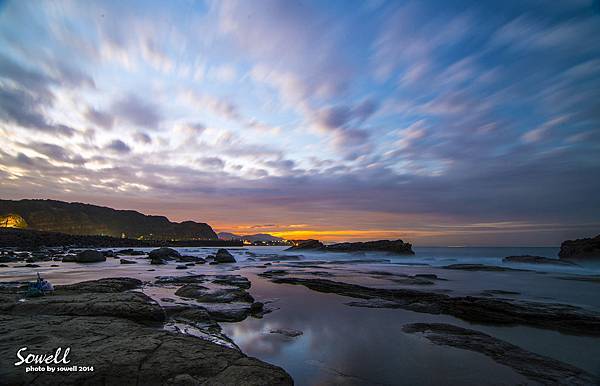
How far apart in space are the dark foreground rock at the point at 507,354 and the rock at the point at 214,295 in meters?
6.36

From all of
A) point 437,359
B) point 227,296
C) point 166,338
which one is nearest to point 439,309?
point 437,359

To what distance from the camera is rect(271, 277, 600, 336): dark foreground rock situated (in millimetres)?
8750

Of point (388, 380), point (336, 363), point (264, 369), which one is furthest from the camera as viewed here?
point (336, 363)

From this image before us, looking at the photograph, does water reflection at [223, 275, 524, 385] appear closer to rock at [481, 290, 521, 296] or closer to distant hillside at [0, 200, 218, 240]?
rock at [481, 290, 521, 296]

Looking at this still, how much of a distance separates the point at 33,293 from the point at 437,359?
11840 mm

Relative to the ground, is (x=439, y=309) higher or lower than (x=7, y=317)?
lower

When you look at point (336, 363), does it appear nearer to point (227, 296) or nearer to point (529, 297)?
point (227, 296)

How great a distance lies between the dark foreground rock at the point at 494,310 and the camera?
875 centimetres

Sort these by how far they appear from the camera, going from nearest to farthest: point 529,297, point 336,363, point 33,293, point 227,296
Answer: point 336,363 → point 33,293 → point 227,296 → point 529,297

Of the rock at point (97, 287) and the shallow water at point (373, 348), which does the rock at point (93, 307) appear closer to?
the shallow water at point (373, 348)

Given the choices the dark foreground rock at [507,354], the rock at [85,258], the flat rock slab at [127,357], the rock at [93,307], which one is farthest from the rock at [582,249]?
the rock at [85,258]

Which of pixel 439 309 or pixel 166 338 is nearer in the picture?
pixel 166 338

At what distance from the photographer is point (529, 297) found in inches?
514

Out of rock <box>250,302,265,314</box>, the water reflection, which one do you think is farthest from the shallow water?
rock <box>250,302,265,314</box>
